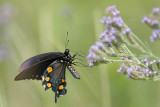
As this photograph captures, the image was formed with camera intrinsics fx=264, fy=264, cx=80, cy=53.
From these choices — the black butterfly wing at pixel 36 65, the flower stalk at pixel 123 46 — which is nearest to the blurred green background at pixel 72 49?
the black butterfly wing at pixel 36 65

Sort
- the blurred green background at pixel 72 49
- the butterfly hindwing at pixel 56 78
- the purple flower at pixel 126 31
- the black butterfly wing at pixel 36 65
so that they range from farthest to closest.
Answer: the blurred green background at pixel 72 49, the butterfly hindwing at pixel 56 78, the black butterfly wing at pixel 36 65, the purple flower at pixel 126 31

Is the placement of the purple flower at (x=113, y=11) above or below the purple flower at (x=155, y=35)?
above

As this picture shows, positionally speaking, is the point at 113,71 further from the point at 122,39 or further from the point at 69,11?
the point at 122,39

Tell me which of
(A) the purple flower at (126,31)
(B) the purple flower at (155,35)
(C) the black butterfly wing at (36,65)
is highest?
(C) the black butterfly wing at (36,65)

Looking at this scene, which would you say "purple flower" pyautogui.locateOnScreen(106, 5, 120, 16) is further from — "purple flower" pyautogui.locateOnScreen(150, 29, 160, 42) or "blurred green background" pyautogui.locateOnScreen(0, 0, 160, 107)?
"blurred green background" pyautogui.locateOnScreen(0, 0, 160, 107)

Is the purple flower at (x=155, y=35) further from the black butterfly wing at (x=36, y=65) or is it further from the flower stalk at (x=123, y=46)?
the black butterfly wing at (x=36, y=65)

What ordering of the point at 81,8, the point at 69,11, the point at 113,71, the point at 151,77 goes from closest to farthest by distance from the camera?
the point at 151,77 < the point at 113,71 < the point at 69,11 < the point at 81,8

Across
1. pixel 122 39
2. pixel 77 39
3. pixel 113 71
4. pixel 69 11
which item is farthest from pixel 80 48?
pixel 122 39
